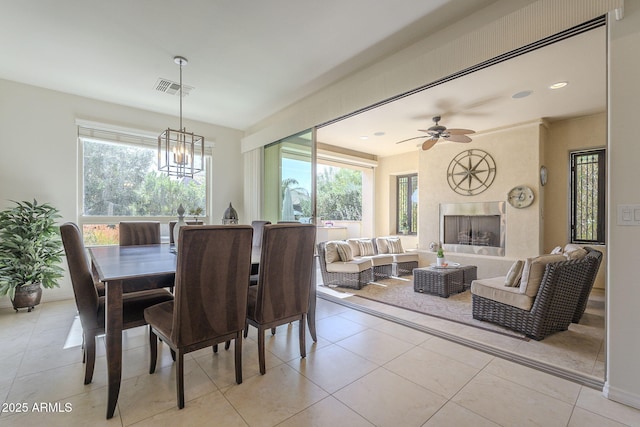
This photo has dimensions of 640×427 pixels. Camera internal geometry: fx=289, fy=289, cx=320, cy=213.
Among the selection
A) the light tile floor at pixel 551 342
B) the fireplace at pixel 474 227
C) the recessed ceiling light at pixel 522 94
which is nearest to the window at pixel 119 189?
the light tile floor at pixel 551 342

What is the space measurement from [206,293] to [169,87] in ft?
10.2

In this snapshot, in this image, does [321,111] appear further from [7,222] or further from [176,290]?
[7,222]

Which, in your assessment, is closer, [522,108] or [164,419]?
[164,419]

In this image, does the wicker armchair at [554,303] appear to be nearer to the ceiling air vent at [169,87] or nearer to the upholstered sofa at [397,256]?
the upholstered sofa at [397,256]

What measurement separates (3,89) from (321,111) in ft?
12.6

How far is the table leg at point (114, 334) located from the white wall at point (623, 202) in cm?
288

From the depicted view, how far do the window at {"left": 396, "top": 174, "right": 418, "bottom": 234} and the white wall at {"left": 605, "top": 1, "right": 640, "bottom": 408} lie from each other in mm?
5582

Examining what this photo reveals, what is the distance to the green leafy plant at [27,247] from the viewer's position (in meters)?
3.23

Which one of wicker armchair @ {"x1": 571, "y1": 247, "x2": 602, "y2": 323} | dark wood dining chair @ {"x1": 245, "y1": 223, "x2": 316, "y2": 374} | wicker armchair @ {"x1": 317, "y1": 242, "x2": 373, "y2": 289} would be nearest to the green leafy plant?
dark wood dining chair @ {"x1": 245, "y1": 223, "x2": 316, "y2": 374}

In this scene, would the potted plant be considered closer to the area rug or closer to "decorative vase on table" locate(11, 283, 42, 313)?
"decorative vase on table" locate(11, 283, 42, 313)

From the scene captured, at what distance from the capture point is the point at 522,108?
420 centimetres

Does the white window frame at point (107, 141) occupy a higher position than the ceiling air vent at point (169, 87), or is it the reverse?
the ceiling air vent at point (169, 87)

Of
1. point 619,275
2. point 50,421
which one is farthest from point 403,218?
point 50,421

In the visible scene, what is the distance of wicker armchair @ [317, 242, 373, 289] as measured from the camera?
14.6ft
